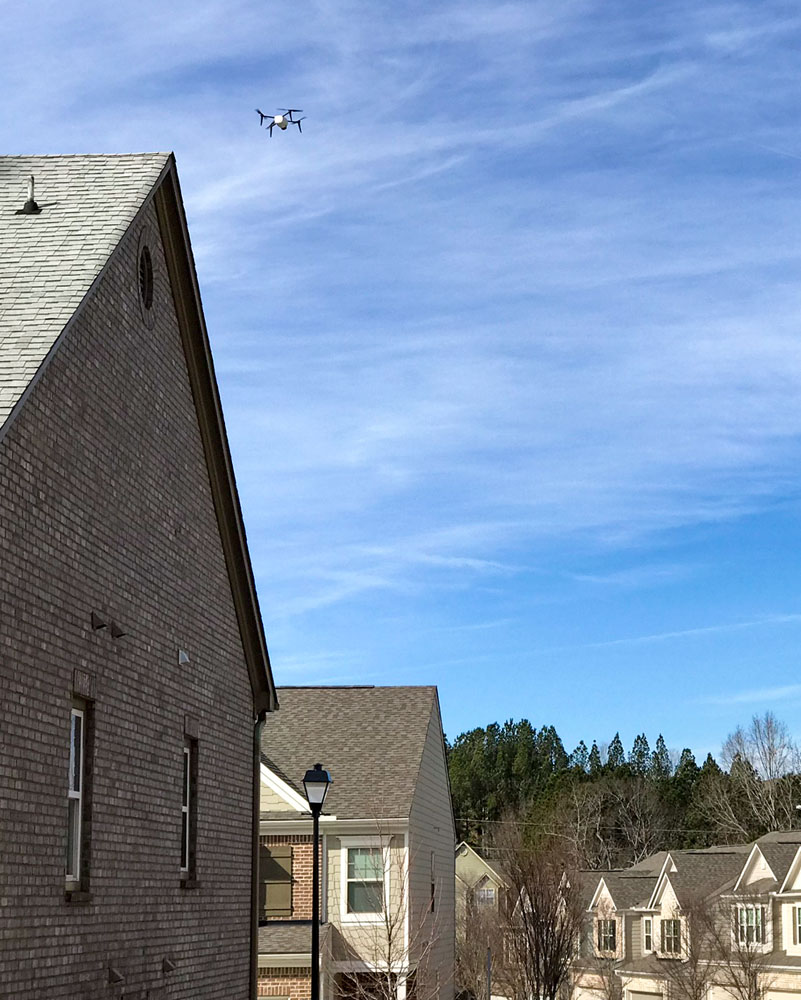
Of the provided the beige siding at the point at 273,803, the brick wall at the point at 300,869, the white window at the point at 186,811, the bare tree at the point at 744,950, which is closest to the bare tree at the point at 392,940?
the brick wall at the point at 300,869

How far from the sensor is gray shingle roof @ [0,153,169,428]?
11234 mm

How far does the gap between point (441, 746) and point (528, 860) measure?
420cm

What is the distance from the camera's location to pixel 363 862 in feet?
111

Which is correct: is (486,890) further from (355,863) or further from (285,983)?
(285,983)

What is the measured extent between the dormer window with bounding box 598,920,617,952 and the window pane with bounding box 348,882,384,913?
152 feet

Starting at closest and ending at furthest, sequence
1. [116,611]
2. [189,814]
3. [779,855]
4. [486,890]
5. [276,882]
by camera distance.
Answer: [116,611]
[189,814]
[276,882]
[779,855]
[486,890]

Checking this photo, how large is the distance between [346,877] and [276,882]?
2.12 meters

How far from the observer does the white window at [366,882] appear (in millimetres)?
33562

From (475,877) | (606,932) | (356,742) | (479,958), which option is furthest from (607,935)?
(356,742)

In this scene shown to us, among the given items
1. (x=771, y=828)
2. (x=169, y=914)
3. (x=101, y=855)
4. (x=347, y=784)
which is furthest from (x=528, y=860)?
(x=771, y=828)

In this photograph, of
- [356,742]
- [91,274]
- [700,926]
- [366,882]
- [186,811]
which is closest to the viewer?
[91,274]

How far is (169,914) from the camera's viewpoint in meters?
14.8

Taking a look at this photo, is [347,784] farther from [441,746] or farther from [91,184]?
[91,184]

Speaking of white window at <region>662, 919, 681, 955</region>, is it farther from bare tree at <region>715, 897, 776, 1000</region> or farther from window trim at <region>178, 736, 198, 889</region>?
window trim at <region>178, 736, 198, 889</region>
